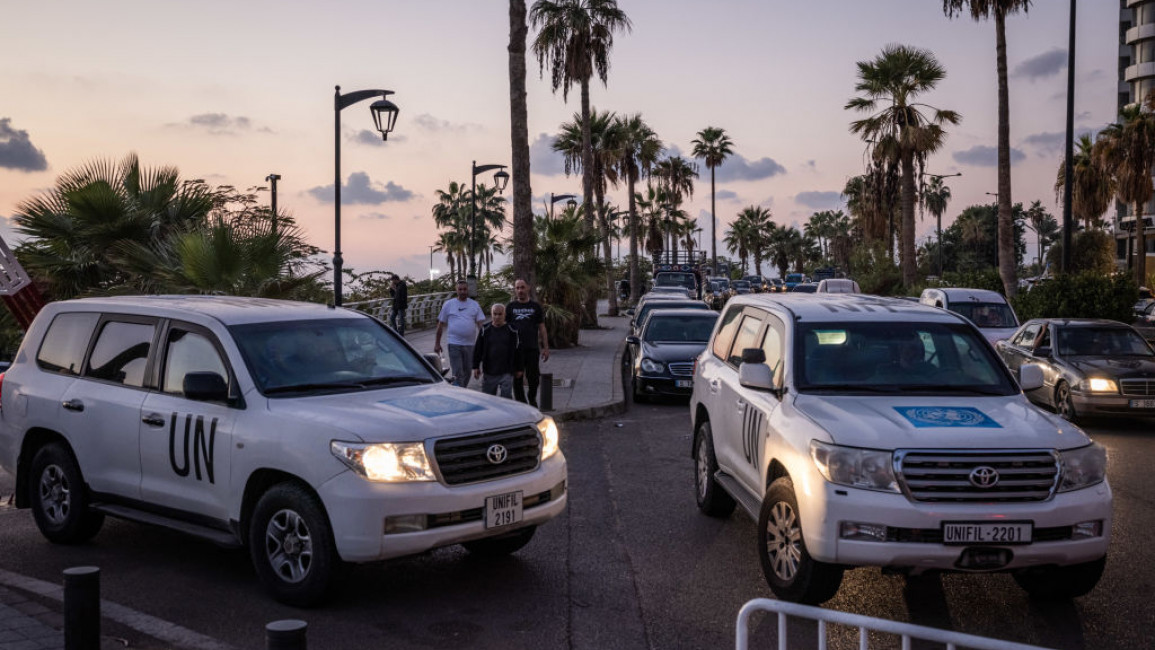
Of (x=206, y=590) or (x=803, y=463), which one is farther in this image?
(x=206, y=590)

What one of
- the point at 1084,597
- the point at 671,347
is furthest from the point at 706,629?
the point at 671,347

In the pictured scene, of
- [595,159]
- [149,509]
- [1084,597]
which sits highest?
[595,159]

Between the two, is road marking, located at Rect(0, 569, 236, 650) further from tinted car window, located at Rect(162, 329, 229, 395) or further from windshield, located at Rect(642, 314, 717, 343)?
windshield, located at Rect(642, 314, 717, 343)

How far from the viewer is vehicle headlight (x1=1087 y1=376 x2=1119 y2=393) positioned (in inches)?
565

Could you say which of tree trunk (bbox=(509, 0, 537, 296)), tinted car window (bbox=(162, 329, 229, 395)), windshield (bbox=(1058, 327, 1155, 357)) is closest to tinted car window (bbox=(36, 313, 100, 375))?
tinted car window (bbox=(162, 329, 229, 395))

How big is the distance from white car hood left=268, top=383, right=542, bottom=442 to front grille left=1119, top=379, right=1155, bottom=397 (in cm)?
1046

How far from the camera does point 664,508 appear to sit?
9.23 metres

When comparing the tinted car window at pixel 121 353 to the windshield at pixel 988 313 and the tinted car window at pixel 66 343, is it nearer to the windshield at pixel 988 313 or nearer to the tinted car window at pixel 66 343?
the tinted car window at pixel 66 343

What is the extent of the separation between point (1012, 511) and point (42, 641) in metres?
5.01

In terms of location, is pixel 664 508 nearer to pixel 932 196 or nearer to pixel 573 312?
pixel 573 312

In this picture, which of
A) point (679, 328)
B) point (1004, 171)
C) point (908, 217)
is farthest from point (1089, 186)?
point (679, 328)

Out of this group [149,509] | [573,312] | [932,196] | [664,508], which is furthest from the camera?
Result: [932,196]

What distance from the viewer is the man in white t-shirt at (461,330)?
1546cm

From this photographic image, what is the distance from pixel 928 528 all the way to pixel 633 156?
5455cm
